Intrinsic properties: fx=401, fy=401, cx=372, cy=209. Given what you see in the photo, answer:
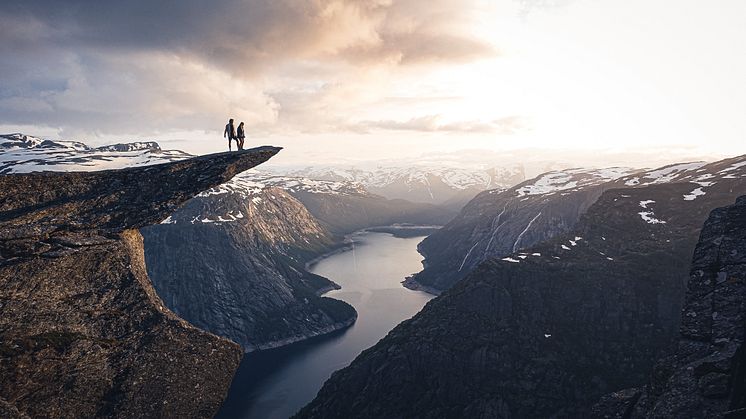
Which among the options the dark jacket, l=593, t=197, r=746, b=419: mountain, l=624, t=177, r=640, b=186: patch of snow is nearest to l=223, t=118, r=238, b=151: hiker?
the dark jacket

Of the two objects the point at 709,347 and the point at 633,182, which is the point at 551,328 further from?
the point at 633,182

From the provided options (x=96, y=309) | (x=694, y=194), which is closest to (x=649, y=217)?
(x=694, y=194)

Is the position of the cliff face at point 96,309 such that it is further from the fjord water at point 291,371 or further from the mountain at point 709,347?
the fjord water at point 291,371

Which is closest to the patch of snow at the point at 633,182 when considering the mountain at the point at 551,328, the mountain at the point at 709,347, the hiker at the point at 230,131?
the mountain at the point at 551,328

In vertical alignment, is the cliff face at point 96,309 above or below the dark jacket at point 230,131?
below

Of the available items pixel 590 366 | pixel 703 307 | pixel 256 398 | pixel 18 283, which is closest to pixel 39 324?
pixel 18 283
